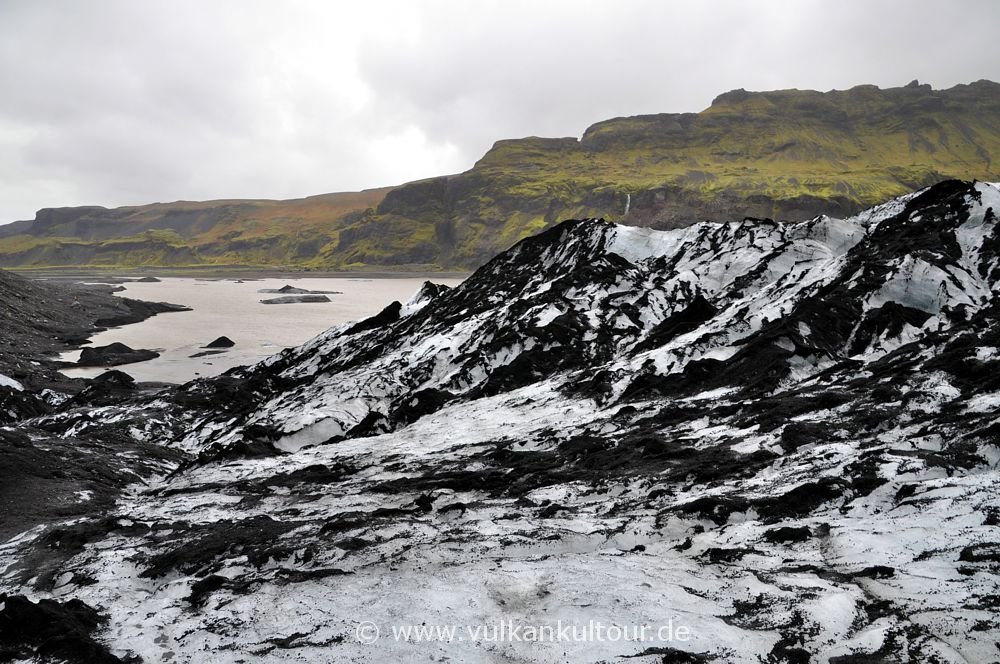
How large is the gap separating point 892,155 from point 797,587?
232970mm

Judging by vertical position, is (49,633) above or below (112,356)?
below

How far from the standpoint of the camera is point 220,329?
65000 mm

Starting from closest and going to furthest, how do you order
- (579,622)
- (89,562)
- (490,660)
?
(490,660), (579,622), (89,562)

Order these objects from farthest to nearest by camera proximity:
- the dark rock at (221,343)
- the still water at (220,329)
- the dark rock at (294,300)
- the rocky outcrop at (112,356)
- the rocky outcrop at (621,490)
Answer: the dark rock at (294,300)
the dark rock at (221,343)
the rocky outcrop at (112,356)
the still water at (220,329)
the rocky outcrop at (621,490)

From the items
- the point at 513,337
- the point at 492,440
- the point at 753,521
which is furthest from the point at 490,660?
the point at 513,337

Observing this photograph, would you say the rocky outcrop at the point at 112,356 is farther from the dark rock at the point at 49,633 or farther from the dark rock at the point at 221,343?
the dark rock at the point at 49,633

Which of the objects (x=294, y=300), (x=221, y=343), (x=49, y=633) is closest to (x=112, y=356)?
(x=221, y=343)

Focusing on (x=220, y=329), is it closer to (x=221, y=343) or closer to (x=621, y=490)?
(x=221, y=343)

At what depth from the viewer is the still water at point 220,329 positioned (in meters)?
45.6

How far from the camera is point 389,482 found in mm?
14625

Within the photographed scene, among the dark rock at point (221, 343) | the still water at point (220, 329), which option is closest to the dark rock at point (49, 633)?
the still water at point (220, 329)

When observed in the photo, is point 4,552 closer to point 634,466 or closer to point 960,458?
point 634,466

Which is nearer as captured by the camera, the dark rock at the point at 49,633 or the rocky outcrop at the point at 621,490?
the rocky outcrop at the point at 621,490

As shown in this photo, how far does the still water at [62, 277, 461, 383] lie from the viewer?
45.6 metres
